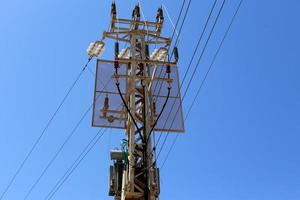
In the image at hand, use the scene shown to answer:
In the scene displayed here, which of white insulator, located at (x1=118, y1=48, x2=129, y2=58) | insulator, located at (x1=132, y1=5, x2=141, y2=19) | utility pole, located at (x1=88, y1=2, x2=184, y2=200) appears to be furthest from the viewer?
white insulator, located at (x1=118, y1=48, x2=129, y2=58)

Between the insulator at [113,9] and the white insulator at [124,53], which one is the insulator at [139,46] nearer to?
the white insulator at [124,53]

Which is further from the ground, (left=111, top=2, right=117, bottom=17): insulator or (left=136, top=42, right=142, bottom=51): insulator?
(left=111, top=2, right=117, bottom=17): insulator

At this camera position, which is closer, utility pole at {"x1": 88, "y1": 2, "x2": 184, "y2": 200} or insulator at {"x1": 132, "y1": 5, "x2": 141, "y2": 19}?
utility pole at {"x1": 88, "y1": 2, "x2": 184, "y2": 200}

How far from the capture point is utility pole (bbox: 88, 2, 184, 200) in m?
8.17

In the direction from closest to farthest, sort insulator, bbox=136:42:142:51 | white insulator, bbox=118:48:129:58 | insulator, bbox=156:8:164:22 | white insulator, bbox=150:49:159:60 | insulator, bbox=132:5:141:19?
white insulator, bbox=150:49:159:60
insulator, bbox=136:42:142:51
insulator, bbox=132:5:141:19
insulator, bbox=156:8:164:22
white insulator, bbox=118:48:129:58

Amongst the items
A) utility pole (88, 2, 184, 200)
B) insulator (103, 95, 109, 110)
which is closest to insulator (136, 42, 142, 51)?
utility pole (88, 2, 184, 200)

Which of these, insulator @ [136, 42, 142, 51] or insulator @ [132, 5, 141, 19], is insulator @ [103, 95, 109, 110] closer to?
insulator @ [136, 42, 142, 51]

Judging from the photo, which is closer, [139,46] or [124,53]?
[139,46]

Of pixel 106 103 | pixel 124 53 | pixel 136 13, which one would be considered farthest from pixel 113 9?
pixel 106 103

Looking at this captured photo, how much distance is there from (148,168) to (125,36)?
12.2 ft

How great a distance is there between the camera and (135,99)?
947 centimetres

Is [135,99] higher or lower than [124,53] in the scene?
lower

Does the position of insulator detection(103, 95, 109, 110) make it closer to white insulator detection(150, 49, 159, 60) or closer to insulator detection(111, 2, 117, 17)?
white insulator detection(150, 49, 159, 60)

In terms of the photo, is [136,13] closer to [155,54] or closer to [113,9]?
[113,9]
